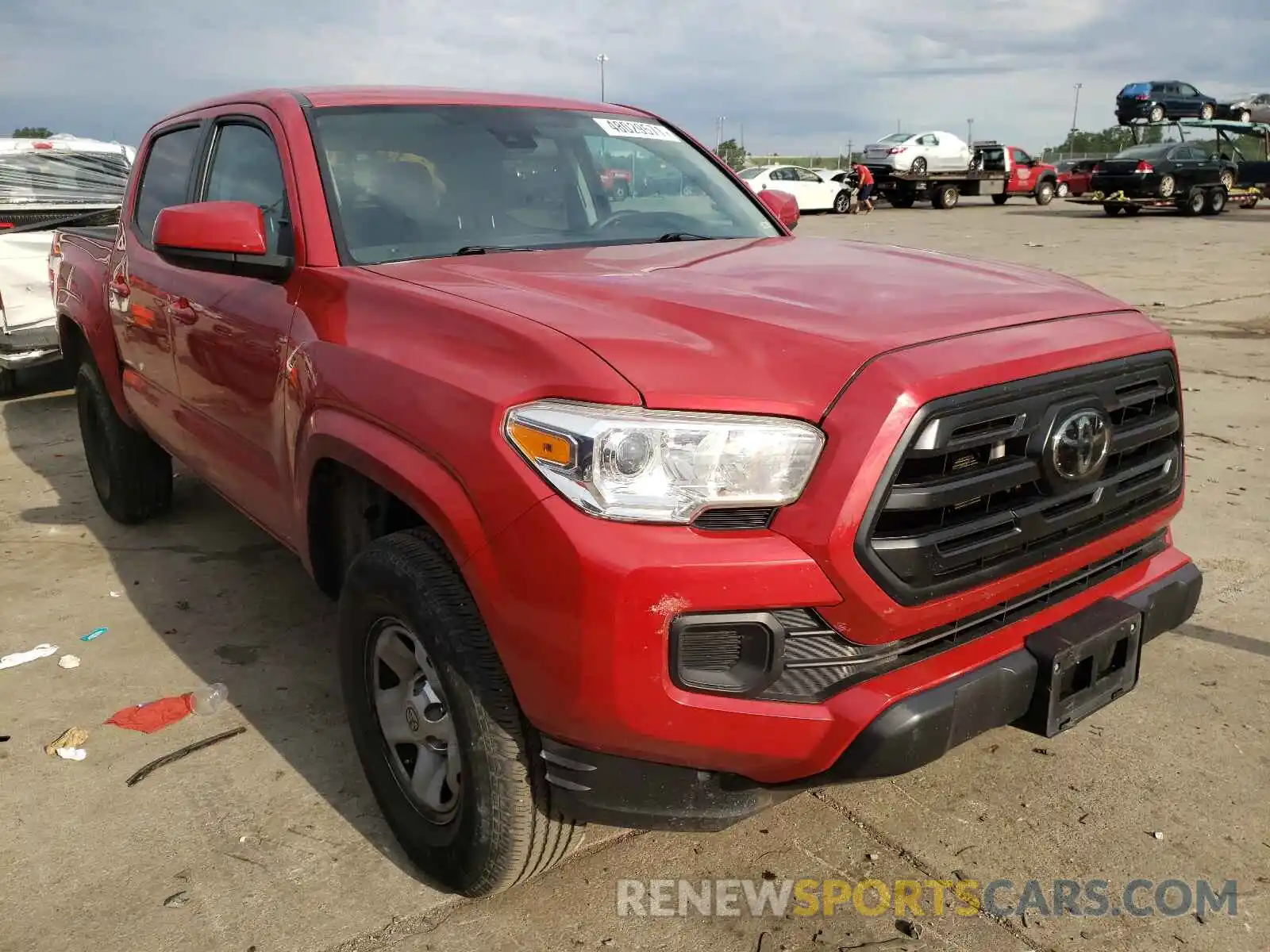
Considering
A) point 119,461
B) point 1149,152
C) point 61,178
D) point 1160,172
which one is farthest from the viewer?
point 1149,152

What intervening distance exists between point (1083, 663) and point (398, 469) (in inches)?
57.7

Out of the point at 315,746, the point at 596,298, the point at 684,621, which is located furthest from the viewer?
the point at 315,746

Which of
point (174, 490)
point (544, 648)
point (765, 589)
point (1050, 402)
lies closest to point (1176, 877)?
point (1050, 402)

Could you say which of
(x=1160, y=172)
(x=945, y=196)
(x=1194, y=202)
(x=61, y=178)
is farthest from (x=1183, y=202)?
(x=61, y=178)

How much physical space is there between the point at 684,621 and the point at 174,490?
4.51 meters

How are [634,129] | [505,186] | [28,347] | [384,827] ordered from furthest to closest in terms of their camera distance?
[28,347], [634,129], [505,186], [384,827]

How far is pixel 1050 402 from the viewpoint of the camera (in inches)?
81.2

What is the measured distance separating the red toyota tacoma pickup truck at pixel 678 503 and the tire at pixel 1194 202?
25.7m

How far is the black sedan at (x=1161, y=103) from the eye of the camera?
33.0 m

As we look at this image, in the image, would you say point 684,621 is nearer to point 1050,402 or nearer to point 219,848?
point 1050,402

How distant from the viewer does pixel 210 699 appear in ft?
10.7

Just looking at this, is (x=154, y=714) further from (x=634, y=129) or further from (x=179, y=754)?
(x=634, y=129)

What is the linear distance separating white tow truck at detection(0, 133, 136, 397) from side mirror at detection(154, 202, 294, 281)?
4515mm

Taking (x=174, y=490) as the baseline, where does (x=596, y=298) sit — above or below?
above
